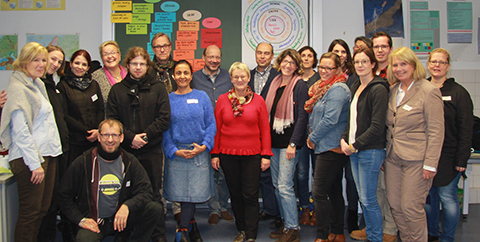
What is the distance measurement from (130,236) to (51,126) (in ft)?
3.25

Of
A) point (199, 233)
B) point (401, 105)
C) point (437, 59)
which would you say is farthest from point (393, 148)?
point (199, 233)

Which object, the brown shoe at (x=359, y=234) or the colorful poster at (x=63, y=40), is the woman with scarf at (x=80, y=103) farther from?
the brown shoe at (x=359, y=234)

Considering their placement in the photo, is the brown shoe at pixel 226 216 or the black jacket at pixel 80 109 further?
the brown shoe at pixel 226 216

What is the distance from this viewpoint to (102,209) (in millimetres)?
2250

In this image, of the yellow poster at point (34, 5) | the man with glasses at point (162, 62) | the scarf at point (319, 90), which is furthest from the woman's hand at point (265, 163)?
the yellow poster at point (34, 5)

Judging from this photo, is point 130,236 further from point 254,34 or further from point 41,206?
point 254,34

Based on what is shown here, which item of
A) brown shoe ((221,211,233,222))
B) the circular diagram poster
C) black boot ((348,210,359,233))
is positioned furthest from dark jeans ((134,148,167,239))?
the circular diagram poster

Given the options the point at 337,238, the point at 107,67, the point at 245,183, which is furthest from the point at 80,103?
the point at 337,238

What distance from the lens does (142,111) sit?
2.53 m

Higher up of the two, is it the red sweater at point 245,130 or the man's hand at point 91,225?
the red sweater at point 245,130

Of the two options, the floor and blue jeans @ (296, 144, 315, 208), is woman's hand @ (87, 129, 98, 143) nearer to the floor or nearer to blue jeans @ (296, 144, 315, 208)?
the floor

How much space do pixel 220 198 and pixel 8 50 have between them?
3021mm

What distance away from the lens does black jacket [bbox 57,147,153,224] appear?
2.18 m

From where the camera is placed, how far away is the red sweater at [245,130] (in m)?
2.57
